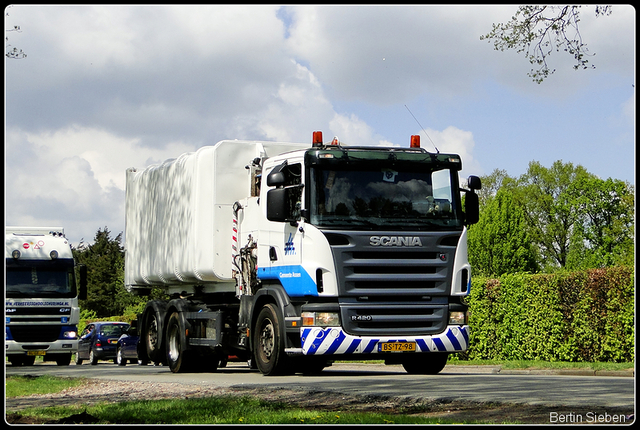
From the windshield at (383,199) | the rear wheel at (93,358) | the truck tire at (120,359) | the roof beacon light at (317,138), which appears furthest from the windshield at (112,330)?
the windshield at (383,199)

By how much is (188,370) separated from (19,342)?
9245mm

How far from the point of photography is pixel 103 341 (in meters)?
30.8

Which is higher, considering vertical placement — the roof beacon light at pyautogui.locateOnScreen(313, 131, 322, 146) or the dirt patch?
the roof beacon light at pyautogui.locateOnScreen(313, 131, 322, 146)

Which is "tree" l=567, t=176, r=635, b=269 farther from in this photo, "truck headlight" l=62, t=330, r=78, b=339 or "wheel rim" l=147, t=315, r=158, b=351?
"wheel rim" l=147, t=315, r=158, b=351

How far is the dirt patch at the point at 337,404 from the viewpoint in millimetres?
→ 8453

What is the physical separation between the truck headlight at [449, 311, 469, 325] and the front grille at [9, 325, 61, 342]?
1505 cm

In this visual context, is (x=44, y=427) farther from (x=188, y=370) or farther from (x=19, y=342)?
(x=19, y=342)

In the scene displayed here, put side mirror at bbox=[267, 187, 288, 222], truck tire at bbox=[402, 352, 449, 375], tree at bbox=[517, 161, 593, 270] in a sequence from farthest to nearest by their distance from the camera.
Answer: tree at bbox=[517, 161, 593, 270]
truck tire at bbox=[402, 352, 449, 375]
side mirror at bbox=[267, 187, 288, 222]

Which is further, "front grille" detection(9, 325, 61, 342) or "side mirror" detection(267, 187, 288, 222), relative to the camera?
"front grille" detection(9, 325, 61, 342)

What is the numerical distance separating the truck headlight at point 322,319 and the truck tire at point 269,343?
657 mm

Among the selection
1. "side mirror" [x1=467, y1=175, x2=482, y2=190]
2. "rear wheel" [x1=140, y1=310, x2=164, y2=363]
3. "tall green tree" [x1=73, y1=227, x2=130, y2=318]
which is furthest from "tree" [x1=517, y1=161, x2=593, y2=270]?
"side mirror" [x1=467, y1=175, x2=482, y2=190]

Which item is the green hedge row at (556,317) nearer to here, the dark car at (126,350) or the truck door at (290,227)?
the truck door at (290,227)

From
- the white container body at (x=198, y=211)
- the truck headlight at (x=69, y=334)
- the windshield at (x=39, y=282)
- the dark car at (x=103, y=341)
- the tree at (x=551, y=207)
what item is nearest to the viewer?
the white container body at (x=198, y=211)

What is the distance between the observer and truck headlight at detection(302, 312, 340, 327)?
531 inches
